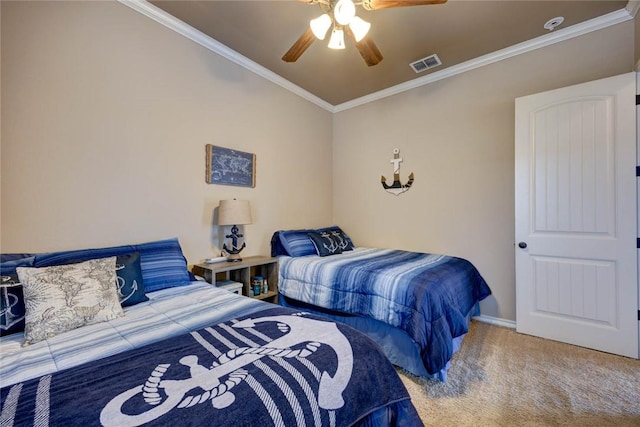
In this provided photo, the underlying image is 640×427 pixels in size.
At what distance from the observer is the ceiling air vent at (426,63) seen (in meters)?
2.87

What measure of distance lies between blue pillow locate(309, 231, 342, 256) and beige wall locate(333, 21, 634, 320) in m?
0.84

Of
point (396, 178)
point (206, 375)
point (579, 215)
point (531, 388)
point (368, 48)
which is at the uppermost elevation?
point (368, 48)

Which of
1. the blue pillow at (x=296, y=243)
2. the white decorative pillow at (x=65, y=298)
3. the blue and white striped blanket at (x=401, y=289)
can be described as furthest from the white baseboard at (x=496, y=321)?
the white decorative pillow at (x=65, y=298)

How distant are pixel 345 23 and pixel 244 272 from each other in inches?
86.6

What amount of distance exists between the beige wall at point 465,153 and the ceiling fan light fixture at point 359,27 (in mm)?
1805

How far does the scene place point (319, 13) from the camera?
224cm

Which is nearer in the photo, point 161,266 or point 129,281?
point 129,281

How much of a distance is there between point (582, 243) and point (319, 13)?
2977 millimetres

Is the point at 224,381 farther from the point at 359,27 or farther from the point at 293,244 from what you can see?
the point at 293,244

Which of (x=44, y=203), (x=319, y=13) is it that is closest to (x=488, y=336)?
(x=319, y=13)

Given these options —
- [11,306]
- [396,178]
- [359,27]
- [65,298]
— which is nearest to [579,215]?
[396,178]

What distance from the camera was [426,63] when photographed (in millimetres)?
2955

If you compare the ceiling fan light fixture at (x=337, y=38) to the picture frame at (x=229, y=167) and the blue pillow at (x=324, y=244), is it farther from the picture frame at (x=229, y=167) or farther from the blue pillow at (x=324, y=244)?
the blue pillow at (x=324, y=244)

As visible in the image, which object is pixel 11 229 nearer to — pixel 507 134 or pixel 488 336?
pixel 488 336
